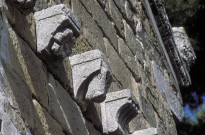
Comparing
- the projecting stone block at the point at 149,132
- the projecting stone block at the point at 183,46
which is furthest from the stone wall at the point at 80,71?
the projecting stone block at the point at 183,46

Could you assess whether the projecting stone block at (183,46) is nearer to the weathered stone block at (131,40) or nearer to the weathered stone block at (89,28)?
the weathered stone block at (131,40)

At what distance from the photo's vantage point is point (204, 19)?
12.7 meters

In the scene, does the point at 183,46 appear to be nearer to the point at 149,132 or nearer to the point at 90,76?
the point at 149,132

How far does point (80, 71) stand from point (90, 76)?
0.08 metres

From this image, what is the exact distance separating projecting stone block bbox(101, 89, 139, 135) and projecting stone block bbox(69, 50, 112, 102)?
13.4 inches

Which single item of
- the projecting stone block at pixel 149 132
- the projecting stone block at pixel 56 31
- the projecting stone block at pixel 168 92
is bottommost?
the projecting stone block at pixel 168 92

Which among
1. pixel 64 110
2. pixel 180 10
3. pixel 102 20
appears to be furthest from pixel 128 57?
pixel 180 10

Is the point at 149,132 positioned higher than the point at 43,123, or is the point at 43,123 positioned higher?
the point at 43,123

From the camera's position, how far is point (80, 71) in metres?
3.57

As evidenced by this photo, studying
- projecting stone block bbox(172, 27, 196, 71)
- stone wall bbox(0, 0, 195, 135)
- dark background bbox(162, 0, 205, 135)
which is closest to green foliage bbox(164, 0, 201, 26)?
dark background bbox(162, 0, 205, 135)

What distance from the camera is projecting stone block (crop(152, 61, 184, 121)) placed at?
600 cm

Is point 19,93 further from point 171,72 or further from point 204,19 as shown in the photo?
point 204,19

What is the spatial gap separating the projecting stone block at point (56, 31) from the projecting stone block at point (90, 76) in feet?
0.92

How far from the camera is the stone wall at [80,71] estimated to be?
286cm
